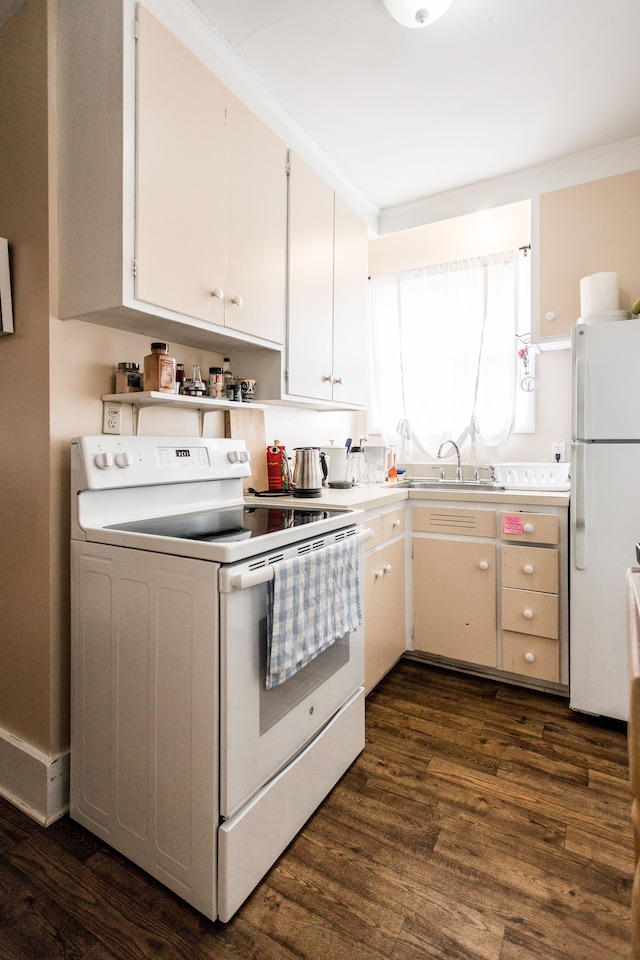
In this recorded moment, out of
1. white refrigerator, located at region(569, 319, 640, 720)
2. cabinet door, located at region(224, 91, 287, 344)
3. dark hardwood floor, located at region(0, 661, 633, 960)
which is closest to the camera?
dark hardwood floor, located at region(0, 661, 633, 960)

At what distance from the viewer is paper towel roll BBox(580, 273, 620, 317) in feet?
7.47

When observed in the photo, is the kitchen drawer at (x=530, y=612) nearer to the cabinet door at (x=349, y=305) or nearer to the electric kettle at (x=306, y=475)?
the electric kettle at (x=306, y=475)

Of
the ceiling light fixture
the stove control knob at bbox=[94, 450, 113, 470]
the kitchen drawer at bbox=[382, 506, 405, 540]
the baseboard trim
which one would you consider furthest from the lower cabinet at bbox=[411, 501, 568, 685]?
the ceiling light fixture

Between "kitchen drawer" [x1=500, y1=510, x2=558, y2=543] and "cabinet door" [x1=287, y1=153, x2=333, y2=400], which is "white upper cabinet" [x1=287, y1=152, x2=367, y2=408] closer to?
"cabinet door" [x1=287, y1=153, x2=333, y2=400]

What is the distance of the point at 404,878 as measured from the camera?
131cm

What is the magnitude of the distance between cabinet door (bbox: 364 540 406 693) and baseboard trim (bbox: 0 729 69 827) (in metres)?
1.15

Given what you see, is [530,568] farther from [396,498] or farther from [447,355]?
[447,355]

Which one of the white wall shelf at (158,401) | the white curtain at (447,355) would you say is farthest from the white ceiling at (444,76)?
the white wall shelf at (158,401)

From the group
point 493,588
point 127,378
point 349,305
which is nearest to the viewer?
point 127,378

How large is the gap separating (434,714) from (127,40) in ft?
8.50

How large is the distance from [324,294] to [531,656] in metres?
2.00

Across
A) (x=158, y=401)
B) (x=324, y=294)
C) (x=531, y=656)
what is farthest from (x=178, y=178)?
(x=531, y=656)

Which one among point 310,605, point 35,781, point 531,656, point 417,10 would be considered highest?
point 417,10

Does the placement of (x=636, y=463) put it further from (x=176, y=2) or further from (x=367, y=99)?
(x=176, y=2)
